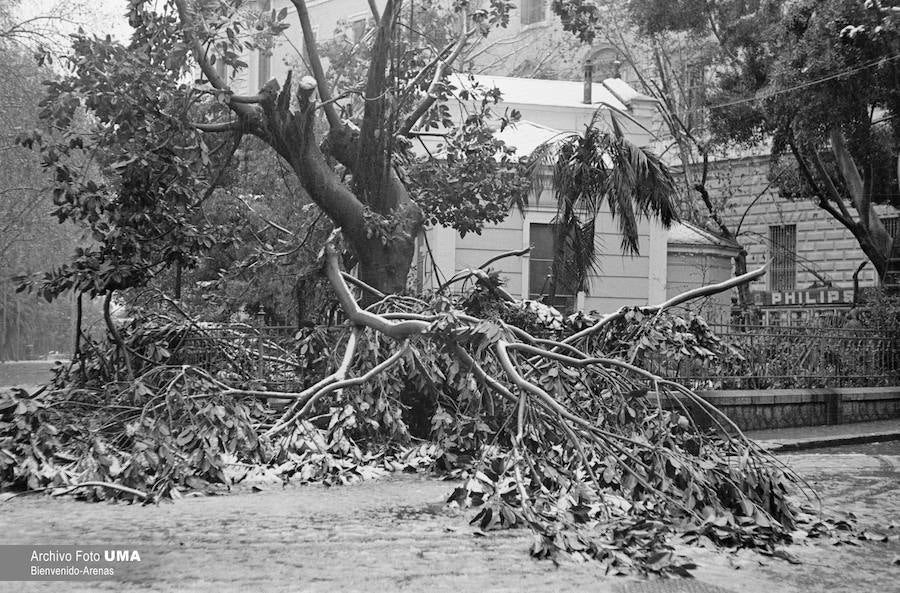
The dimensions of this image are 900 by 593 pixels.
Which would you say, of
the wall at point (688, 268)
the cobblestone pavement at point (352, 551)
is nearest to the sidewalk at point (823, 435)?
the cobblestone pavement at point (352, 551)

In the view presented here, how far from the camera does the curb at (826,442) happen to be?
42.9ft

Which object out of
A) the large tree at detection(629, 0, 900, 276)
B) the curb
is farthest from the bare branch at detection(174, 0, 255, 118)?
the large tree at detection(629, 0, 900, 276)

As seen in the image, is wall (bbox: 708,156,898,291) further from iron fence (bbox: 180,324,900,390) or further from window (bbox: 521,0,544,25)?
iron fence (bbox: 180,324,900,390)

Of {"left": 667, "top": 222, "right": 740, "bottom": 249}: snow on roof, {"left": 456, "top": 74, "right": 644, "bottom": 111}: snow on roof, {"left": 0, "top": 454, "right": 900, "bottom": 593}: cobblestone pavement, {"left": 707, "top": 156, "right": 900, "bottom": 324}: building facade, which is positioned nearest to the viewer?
{"left": 0, "top": 454, "right": 900, "bottom": 593}: cobblestone pavement

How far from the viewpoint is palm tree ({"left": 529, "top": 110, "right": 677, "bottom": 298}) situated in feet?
50.5

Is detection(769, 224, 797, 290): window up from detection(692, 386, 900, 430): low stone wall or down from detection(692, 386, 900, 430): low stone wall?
up

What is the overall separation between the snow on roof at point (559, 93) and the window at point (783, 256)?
10.3 metres

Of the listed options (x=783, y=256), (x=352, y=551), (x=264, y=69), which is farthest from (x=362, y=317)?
(x=264, y=69)

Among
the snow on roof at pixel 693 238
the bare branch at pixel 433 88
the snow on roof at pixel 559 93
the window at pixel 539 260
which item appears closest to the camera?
the bare branch at pixel 433 88

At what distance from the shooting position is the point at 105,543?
→ 6.48 m

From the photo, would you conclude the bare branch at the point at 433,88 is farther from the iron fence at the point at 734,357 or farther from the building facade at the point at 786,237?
the building facade at the point at 786,237

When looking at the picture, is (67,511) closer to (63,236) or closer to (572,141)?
(572,141)

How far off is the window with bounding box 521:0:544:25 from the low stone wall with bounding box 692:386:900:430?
25.9 meters

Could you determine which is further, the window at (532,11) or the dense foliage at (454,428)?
the window at (532,11)
